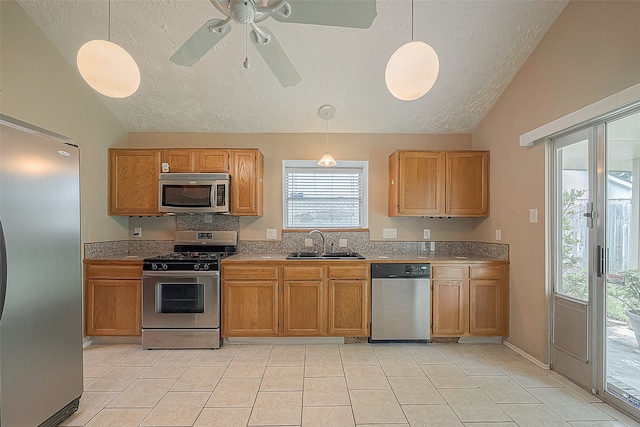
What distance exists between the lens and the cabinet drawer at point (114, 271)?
332 centimetres

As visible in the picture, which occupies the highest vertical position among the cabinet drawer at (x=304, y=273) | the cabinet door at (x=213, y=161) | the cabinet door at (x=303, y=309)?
the cabinet door at (x=213, y=161)

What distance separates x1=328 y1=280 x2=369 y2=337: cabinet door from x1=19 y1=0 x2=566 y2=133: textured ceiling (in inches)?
76.3

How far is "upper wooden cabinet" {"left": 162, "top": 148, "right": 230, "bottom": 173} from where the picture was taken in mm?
3664

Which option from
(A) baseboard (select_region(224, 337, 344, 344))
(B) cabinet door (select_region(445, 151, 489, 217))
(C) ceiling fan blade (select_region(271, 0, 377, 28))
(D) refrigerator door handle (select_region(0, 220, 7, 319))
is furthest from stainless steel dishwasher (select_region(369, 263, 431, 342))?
(D) refrigerator door handle (select_region(0, 220, 7, 319))

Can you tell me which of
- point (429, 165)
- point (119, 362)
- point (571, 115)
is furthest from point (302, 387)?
point (571, 115)

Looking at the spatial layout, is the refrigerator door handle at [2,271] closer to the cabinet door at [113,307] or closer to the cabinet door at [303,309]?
the cabinet door at [113,307]

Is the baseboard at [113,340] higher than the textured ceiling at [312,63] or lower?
lower

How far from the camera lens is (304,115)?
3.77 metres

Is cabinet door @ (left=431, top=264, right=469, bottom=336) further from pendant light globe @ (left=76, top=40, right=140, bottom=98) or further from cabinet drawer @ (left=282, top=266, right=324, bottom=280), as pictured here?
pendant light globe @ (left=76, top=40, right=140, bottom=98)

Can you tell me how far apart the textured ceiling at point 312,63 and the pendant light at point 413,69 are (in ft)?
4.89

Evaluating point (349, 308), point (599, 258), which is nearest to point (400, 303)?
point (349, 308)

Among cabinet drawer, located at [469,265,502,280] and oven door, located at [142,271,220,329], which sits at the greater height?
cabinet drawer, located at [469,265,502,280]

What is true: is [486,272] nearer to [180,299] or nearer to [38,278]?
[180,299]

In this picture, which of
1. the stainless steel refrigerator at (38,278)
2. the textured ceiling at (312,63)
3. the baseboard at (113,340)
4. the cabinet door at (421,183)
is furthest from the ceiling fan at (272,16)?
the baseboard at (113,340)
